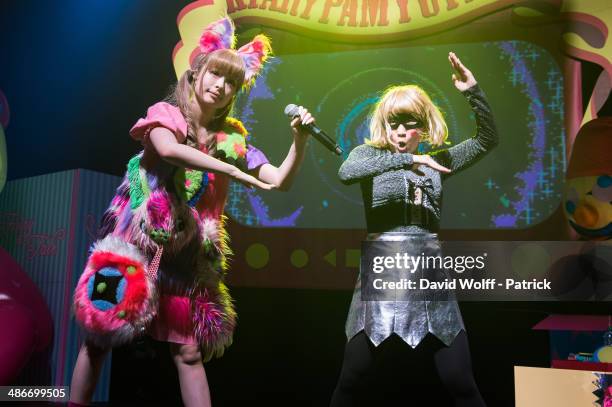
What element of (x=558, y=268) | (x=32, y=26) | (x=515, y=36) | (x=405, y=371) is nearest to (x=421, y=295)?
(x=405, y=371)

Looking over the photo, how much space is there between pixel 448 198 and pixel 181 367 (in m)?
1.05

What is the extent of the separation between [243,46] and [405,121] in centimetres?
67

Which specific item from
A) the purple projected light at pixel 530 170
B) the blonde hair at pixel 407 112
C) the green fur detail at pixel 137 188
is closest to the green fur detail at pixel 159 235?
the green fur detail at pixel 137 188

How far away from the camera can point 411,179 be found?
2158mm

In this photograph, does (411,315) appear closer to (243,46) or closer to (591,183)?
(591,183)

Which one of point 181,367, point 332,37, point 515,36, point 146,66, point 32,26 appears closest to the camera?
point 181,367

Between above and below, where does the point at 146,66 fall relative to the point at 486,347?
above

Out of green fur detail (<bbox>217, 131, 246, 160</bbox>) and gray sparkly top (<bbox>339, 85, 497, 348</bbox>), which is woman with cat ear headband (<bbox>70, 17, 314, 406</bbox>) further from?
gray sparkly top (<bbox>339, 85, 497, 348</bbox>)

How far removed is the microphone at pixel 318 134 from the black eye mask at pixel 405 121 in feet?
0.67

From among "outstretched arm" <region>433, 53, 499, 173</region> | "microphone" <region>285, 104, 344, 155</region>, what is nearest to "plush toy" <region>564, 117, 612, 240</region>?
"outstretched arm" <region>433, 53, 499, 173</region>

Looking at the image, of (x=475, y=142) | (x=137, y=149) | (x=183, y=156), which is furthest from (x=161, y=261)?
(x=475, y=142)

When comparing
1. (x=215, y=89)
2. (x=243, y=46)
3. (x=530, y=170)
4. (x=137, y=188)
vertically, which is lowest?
(x=137, y=188)

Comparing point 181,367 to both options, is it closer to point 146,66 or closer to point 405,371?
point 405,371

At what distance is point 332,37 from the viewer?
2.42 metres
